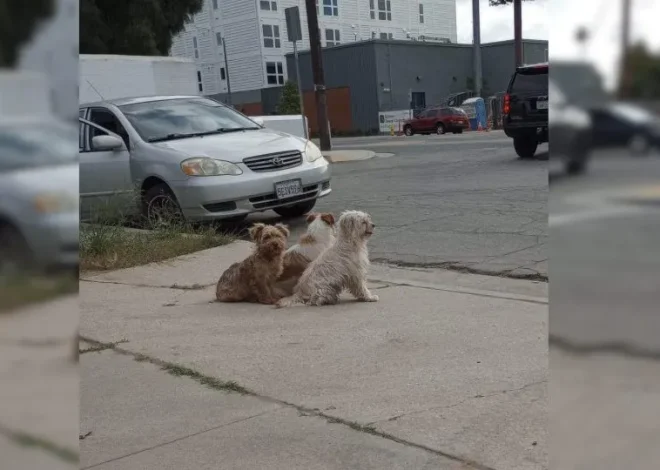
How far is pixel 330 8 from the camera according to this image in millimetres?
19672

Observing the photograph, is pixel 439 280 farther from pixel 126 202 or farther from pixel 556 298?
pixel 556 298

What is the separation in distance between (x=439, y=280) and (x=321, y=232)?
3.47 ft

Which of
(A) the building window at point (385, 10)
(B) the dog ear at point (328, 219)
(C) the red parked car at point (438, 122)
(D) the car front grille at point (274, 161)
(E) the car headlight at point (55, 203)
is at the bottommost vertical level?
(C) the red parked car at point (438, 122)

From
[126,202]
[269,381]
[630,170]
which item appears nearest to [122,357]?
[269,381]

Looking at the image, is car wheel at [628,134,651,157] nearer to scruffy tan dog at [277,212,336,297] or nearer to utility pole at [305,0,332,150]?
scruffy tan dog at [277,212,336,297]

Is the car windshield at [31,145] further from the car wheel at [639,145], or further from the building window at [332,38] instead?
the building window at [332,38]

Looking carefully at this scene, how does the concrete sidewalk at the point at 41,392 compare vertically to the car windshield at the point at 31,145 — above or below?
below

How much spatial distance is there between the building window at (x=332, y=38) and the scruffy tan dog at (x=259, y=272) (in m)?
19.2

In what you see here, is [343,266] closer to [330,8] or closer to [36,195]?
[36,195]

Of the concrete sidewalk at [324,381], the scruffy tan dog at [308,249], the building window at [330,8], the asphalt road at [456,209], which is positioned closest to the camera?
the concrete sidewalk at [324,381]

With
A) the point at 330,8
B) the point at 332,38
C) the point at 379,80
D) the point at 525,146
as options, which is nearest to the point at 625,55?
the point at 525,146

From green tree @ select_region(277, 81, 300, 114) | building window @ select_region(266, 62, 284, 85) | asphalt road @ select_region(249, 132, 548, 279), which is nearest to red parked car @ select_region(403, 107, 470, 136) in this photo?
green tree @ select_region(277, 81, 300, 114)

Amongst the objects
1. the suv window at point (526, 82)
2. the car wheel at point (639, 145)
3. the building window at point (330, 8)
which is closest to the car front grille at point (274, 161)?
the suv window at point (526, 82)

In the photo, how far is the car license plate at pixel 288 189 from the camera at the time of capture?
7910mm
